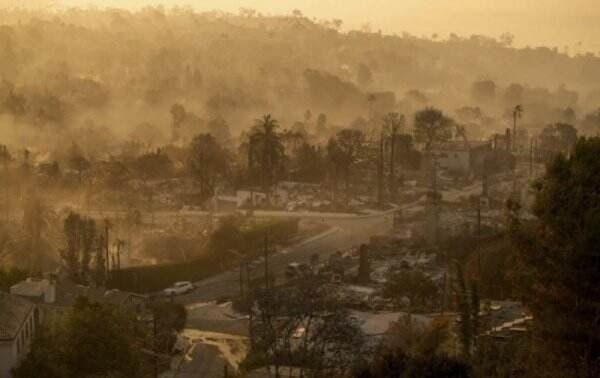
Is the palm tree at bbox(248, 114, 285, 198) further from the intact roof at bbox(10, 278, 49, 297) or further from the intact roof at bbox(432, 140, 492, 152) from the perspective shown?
the intact roof at bbox(10, 278, 49, 297)

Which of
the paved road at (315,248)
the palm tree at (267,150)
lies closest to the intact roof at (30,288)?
the paved road at (315,248)

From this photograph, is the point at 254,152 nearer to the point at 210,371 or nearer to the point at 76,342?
the point at 210,371

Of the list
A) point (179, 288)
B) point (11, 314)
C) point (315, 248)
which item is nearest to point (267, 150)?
point (315, 248)

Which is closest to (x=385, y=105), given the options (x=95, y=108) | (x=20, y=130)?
(x=95, y=108)

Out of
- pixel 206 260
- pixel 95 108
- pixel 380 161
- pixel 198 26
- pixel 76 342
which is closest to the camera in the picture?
pixel 76 342

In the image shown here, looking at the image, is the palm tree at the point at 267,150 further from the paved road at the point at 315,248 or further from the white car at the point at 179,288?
the white car at the point at 179,288
